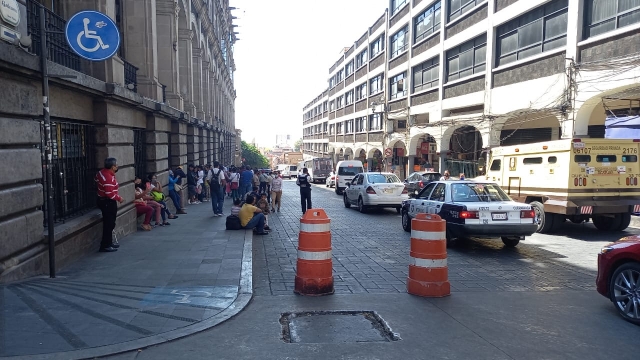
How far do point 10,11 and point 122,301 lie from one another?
163 inches

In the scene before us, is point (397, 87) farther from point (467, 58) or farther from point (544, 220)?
point (544, 220)

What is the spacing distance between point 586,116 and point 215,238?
13.9 m

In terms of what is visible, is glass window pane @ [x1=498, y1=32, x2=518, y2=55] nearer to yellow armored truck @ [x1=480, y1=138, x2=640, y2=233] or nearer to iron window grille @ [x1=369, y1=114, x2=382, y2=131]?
yellow armored truck @ [x1=480, y1=138, x2=640, y2=233]

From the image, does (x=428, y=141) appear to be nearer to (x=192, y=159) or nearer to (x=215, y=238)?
(x=192, y=159)

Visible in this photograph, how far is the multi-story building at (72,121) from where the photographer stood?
628 centimetres

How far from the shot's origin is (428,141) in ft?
110

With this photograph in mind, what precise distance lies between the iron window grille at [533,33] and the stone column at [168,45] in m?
14.3

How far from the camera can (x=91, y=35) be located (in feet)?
24.5

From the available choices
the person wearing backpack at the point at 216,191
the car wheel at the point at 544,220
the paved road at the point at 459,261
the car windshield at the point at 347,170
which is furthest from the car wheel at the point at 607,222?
the car windshield at the point at 347,170

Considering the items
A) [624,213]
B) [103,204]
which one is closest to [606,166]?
[624,213]

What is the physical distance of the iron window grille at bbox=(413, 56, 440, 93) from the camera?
2912 centimetres

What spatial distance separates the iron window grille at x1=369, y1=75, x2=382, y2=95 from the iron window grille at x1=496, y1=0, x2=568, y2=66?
20.2 meters

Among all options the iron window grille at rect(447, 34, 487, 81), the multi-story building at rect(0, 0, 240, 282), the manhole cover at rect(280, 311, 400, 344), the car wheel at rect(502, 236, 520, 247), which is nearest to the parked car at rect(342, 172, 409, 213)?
the car wheel at rect(502, 236, 520, 247)

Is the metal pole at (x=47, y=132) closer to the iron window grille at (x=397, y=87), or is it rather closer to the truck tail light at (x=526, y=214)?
the truck tail light at (x=526, y=214)
